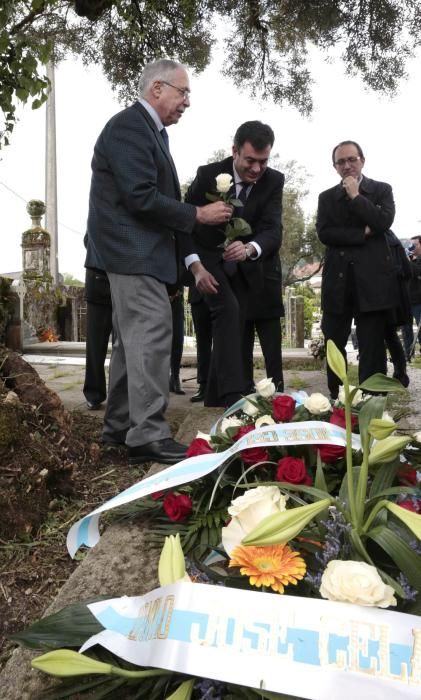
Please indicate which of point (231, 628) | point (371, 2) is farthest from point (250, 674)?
point (371, 2)

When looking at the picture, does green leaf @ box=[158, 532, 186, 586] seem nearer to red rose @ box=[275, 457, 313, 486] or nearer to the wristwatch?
red rose @ box=[275, 457, 313, 486]

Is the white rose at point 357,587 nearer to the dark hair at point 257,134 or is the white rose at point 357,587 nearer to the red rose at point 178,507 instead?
the red rose at point 178,507

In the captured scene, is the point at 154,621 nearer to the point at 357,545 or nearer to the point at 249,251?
the point at 357,545

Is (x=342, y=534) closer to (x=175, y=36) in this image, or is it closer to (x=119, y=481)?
(x=119, y=481)

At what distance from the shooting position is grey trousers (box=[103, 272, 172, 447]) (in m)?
2.70

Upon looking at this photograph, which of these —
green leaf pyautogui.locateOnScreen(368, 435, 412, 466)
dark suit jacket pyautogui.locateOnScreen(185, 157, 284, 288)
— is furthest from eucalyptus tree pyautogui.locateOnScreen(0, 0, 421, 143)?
green leaf pyautogui.locateOnScreen(368, 435, 412, 466)

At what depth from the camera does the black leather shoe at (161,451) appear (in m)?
2.59

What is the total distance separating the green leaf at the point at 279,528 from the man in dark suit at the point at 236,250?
225 centimetres

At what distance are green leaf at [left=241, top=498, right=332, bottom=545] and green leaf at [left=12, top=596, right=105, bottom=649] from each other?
0.45 m

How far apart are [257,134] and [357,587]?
9.27 ft

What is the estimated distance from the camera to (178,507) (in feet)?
5.82

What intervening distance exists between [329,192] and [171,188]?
57.4 inches

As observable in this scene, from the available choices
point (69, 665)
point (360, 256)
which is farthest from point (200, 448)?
point (360, 256)

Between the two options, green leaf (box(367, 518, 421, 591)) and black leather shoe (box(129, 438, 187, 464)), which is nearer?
green leaf (box(367, 518, 421, 591))
